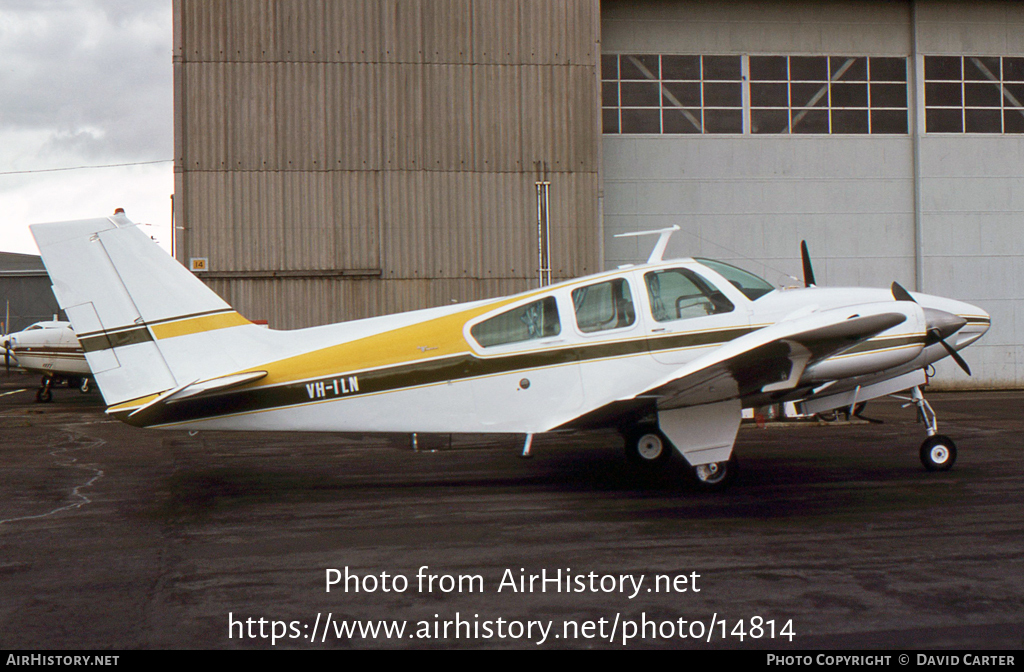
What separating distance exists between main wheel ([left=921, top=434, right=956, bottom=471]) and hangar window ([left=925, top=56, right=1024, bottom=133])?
15525 millimetres

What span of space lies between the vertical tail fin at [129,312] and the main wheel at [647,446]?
14.3ft

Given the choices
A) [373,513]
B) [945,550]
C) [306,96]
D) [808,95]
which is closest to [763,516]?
[945,550]

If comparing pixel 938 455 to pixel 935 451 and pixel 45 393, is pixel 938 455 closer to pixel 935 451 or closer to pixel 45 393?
pixel 935 451

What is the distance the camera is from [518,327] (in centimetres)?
783

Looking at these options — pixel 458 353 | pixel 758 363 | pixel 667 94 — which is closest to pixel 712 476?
pixel 758 363

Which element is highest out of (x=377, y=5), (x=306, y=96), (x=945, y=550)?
(x=377, y=5)

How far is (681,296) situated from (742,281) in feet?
2.25

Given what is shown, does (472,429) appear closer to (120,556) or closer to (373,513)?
(373,513)

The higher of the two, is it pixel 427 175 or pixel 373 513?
pixel 427 175

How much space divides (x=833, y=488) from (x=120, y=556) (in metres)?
6.40

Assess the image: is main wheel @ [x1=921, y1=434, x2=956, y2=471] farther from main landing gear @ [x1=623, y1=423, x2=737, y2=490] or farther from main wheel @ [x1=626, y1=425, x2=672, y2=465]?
main wheel @ [x1=626, y1=425, x2=672, y2=465]

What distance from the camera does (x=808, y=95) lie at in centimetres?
2112

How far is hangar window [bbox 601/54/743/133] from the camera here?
68.0 ft

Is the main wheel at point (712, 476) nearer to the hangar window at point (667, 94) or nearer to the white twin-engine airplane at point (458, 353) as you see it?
the white twin-engine airplane at point (458, 353)
